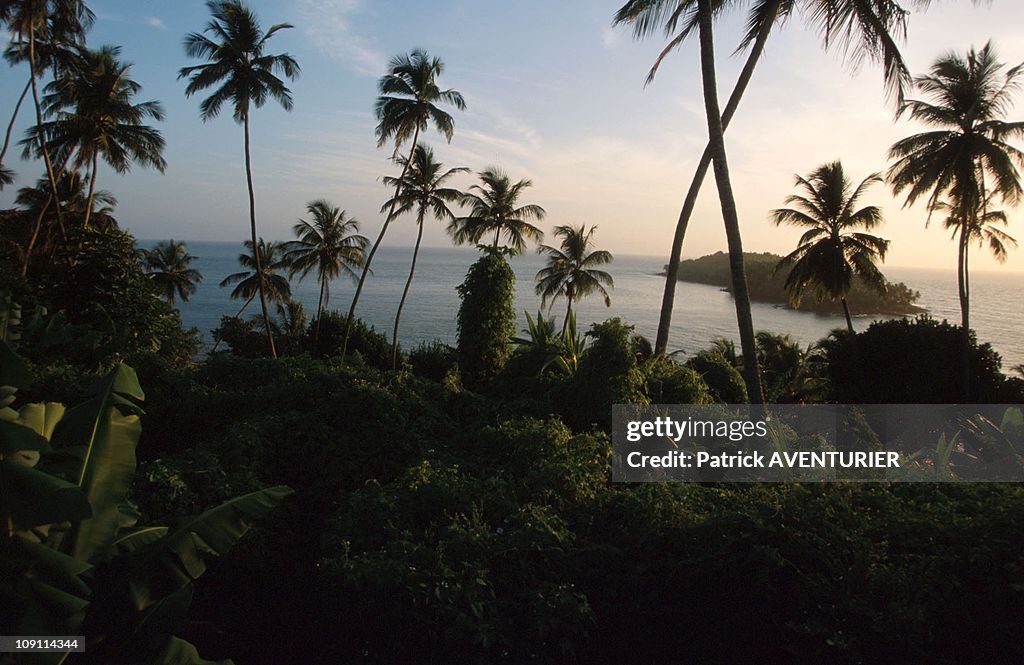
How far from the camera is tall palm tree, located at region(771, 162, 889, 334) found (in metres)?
22.6

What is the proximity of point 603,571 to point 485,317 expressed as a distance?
9.78 metres

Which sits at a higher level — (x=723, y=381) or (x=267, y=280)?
(x=267, y=280)

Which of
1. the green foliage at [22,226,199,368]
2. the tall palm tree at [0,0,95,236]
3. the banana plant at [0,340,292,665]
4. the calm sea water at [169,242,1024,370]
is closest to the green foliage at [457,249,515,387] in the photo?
the green foliage at [22,226,199,368]

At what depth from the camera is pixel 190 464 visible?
273 inches

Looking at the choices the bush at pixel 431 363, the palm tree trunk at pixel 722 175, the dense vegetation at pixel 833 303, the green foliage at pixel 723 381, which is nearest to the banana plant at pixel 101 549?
the palm tree trunk at pixel 722 175

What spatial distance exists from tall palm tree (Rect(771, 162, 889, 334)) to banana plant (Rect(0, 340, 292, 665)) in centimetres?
2341

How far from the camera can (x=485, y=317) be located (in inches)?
576

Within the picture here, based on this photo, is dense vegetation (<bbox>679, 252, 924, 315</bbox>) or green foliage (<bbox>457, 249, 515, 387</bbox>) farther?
dense vegetation (<bbox>679, 252, 924, 315</bbox>)

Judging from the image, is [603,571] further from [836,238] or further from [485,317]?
[836,238]

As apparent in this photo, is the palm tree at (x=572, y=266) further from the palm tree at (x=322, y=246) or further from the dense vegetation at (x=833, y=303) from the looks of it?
the dense vegetation at (x=833, y=303)

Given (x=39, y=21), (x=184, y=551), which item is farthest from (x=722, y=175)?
(x=39, y=21)

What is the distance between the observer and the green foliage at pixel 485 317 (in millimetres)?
14527

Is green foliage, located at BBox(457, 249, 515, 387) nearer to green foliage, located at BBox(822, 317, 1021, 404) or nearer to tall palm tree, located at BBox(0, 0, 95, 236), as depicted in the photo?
green foliage, located at BBox(822, 317, 1021, 404)

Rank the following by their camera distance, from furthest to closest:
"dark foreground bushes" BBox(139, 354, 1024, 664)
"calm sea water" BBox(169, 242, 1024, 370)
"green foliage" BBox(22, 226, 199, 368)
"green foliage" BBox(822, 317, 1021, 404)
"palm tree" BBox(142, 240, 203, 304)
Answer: "calm sea water" BBox(169, 242, 1024, 370), "palm tree" BBox(142, 240, 203, 304), "green foliage" BBox(22, 226, 199, 368), "green foliage" BBox(822, 317, 1021, 404), "dark foreground bushes" BBox(139, 354, 1024, 664)
